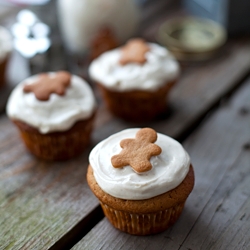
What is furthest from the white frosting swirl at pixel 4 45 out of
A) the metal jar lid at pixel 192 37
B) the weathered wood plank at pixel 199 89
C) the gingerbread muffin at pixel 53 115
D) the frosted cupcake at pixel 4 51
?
the metal jar lid at pixel 192 37

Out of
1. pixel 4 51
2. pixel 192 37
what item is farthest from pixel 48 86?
pixel 192 37

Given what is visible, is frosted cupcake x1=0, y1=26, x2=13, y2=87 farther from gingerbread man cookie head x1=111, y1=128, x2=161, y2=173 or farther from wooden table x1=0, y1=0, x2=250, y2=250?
gingerbread man cookie head x1=111, y1=128, x2=161, y2=173

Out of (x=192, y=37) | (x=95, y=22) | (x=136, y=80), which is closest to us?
(x=136, y=80)

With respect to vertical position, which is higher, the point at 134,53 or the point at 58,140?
the point at 134,53

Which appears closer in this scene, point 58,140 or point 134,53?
point 58,140

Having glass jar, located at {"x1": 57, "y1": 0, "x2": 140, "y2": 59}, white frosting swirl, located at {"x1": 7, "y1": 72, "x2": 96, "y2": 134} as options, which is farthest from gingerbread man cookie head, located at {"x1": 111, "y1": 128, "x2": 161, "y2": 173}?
glass jar, located at {"x1": 57, "y1": 0, "x2": 140, "y2": 59}

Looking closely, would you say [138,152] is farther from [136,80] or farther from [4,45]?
[4,45]

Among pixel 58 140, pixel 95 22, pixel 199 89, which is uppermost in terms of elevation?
pixel 95 22
